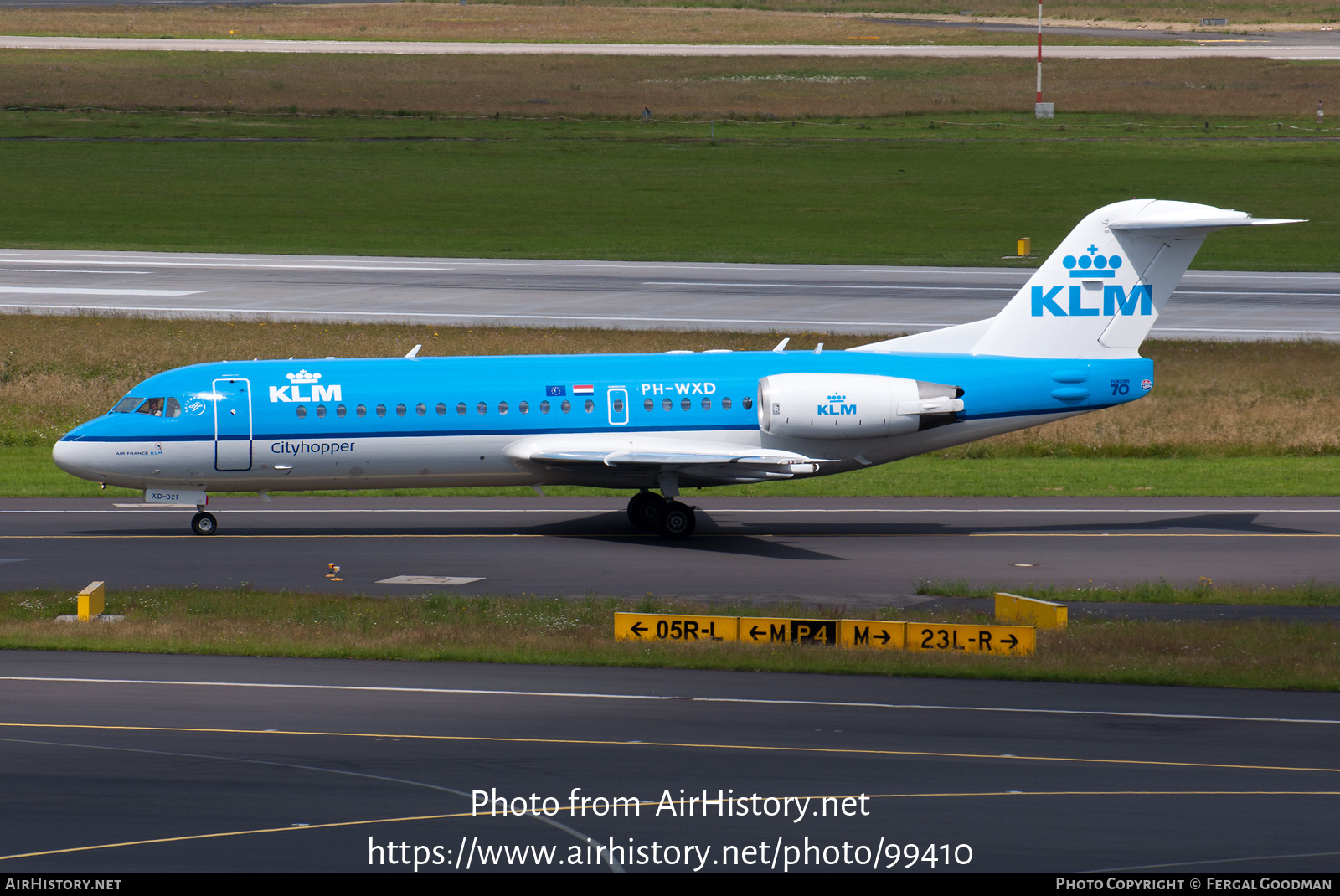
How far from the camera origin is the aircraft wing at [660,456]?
3128cm

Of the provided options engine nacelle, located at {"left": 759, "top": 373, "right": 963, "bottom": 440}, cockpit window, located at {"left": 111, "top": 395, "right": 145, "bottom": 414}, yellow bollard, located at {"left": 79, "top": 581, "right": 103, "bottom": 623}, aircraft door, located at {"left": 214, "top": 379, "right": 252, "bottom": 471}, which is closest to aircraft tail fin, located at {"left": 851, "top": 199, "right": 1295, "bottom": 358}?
engine nacelle, located at {"left": 759, "top": 373, "right": 963, "bottom": 440}

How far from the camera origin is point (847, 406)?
31984 mm

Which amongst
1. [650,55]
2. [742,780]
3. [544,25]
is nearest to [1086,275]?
[742,780]

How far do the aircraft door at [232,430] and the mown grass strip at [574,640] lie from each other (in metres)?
6.38

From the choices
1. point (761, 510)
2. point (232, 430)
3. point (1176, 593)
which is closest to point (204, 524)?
point (232, 430)

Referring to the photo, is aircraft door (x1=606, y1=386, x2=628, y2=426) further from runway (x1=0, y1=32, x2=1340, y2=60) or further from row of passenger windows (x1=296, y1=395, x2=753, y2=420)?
runway (x1=0, y1=32, x2=1340, y2=60)

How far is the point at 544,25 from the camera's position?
152 metres

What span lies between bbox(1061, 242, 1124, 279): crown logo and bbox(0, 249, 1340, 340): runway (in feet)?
58.8

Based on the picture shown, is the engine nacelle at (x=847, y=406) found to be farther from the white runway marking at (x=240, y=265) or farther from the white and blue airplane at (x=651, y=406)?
the white runway marking at (x=240, y=265)

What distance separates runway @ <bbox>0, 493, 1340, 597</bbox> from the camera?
92.4 ft

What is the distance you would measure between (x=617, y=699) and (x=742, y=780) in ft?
12.9

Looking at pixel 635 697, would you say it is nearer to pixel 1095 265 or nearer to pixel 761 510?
pixel 761 510

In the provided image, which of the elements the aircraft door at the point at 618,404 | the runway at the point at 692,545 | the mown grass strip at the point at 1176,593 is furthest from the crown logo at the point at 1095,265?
the aircraft door at the point at 618,404

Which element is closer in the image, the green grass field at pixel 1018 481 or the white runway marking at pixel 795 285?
the green grass field at pixel 1018 481
